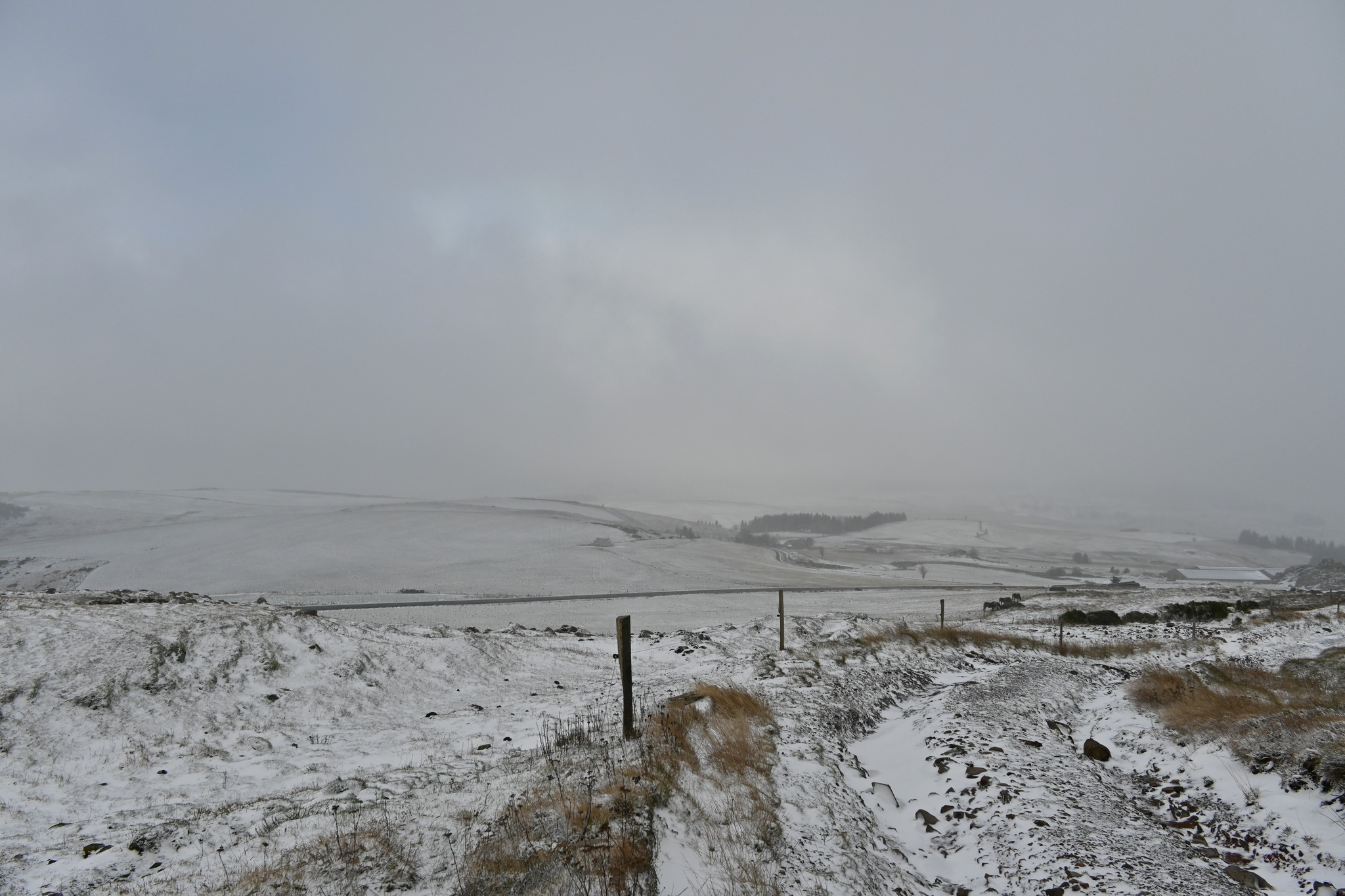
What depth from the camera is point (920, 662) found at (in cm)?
1855

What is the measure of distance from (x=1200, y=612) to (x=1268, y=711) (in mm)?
42601

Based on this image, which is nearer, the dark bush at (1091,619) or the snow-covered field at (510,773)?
the snow-covered field at (510,773)

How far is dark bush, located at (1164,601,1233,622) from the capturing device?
40156mm

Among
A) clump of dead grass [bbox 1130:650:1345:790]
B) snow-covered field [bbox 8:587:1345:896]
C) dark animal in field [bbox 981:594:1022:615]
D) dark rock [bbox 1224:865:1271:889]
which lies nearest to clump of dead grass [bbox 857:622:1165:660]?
snow-covered field [bbox 8:587:1345:896]

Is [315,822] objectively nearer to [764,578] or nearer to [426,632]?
[426,632]

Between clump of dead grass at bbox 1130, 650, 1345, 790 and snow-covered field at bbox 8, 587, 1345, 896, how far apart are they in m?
0.42

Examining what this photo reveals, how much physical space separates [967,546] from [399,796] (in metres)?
191

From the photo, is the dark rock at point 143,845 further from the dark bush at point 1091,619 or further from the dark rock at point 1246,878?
the dark bush at point 1091,619

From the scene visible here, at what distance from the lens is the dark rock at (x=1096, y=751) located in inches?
400

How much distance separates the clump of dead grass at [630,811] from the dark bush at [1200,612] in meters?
46.2

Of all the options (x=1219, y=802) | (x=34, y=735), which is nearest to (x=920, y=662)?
(x=1219, y=802)

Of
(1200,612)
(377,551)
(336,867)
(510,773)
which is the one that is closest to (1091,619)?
(1200,612)

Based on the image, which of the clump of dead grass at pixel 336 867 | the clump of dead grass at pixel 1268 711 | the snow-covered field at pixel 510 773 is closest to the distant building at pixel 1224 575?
the clump of dead grass at pixel 1268 711

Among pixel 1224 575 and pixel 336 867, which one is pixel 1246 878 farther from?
pixel 1224 575
